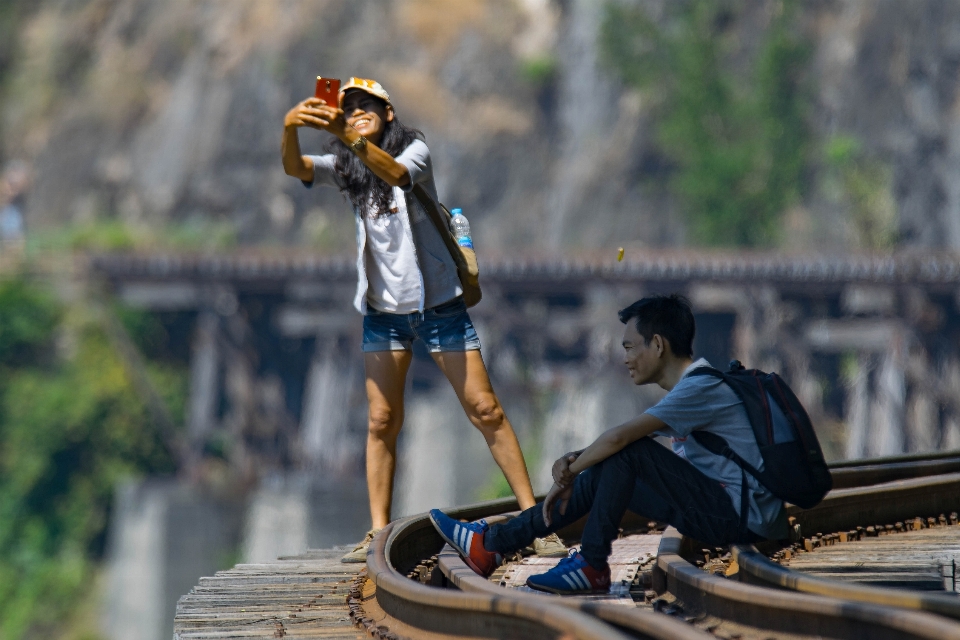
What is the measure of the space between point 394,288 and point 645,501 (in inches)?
50.5

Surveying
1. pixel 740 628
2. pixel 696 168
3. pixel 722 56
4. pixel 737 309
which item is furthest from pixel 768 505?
pixel 722 56

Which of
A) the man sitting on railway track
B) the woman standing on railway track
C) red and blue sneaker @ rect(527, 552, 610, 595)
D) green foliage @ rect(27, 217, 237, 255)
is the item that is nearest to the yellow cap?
the woman standing on railway track

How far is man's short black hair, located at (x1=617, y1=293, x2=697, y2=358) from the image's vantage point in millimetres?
3992

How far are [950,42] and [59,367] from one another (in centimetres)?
2066

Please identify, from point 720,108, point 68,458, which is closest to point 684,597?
point 68,458

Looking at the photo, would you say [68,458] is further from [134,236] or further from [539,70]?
[539,70]

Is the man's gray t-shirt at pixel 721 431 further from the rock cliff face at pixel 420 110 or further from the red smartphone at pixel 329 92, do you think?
the rock cliff face at pixel 420 110

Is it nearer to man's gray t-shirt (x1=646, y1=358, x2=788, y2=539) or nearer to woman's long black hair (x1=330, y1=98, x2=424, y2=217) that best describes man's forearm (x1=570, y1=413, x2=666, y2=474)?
man's gray t-shirt (x1=646, y1=358, x2=788, y2=539)

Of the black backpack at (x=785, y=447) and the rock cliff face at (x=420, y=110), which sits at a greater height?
the rock cliff face at (x=420, y=110)

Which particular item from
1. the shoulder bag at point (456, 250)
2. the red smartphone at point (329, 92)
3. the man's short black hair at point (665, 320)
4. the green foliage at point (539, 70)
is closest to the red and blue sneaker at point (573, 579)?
the man's short black hair at point (665, 320)

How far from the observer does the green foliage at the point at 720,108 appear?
28.6 meters

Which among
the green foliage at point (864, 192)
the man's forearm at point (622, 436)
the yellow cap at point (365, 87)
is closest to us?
the man's forearm at point (622, 436)

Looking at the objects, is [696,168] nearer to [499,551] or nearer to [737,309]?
[737,309]

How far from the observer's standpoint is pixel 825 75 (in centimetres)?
2916
